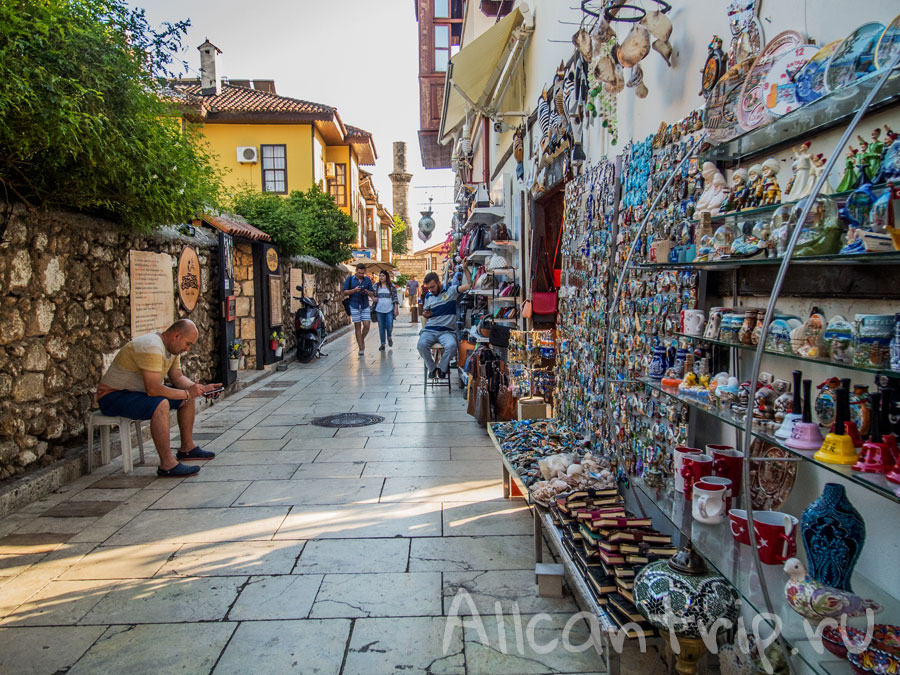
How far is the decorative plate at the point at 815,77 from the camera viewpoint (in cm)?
166

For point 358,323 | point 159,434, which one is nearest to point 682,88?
point 159,434

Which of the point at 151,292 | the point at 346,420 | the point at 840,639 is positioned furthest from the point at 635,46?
the point at 151,292

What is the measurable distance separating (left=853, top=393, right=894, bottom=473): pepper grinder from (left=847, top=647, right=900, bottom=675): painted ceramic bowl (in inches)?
16.4

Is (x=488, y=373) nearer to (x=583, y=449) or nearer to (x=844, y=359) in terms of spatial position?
(x=583, y=449)

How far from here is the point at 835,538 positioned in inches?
65.1

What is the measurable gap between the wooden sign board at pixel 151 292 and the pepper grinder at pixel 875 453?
19.5 ft

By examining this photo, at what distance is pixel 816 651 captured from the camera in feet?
5.12

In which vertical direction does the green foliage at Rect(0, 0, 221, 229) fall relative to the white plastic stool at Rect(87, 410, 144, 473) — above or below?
above

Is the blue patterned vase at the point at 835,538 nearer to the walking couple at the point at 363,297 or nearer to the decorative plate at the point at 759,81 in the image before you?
the decorative plate at the point at 759,81

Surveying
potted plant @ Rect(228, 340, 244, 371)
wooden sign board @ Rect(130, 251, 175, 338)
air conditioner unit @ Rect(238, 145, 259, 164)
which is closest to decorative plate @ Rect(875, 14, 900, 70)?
wooden sign board @ Rect(130, 251, 175, 338)

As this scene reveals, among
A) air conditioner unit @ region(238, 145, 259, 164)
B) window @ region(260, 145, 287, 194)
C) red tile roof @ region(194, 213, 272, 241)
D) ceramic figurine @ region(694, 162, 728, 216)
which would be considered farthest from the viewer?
window @ region(260, 145, 287, 194)

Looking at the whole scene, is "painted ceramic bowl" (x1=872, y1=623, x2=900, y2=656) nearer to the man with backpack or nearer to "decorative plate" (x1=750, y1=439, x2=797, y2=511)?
"decorative plate" (x1=750, y1=439, x2=797, y2=511)

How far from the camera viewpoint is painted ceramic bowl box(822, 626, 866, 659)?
1486 mm

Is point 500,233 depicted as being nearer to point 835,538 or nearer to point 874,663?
point 835,538
